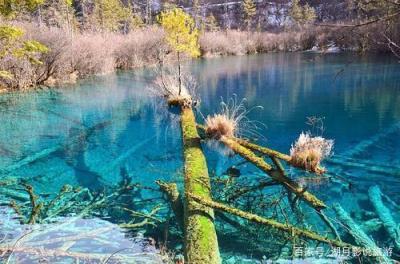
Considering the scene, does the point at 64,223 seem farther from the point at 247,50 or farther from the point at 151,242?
the point at 247,50

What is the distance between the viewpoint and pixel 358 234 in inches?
217

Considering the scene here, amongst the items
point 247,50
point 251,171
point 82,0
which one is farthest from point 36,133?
point 82,0

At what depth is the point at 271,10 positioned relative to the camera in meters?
86.6

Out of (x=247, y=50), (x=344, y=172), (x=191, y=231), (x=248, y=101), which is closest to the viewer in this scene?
(x=191, y=231)

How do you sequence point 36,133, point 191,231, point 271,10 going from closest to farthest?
point 191,231 < point 36,133 < point 271,10

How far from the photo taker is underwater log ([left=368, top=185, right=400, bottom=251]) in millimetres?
5511

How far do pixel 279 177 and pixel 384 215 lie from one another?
1.63 metres

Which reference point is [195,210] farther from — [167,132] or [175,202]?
[167,132]

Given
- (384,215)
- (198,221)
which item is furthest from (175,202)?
(384,215)

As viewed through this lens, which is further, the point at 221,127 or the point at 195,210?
the point at 221,127

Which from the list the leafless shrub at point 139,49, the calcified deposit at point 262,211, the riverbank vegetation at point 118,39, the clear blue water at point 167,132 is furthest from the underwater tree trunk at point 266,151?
the leafless shrub at point 139,49

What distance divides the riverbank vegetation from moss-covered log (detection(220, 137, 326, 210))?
2.15m

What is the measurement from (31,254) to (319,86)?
1736 cm

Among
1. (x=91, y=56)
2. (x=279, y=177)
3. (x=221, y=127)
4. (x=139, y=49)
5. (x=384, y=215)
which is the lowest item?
(x=384, y=215)
